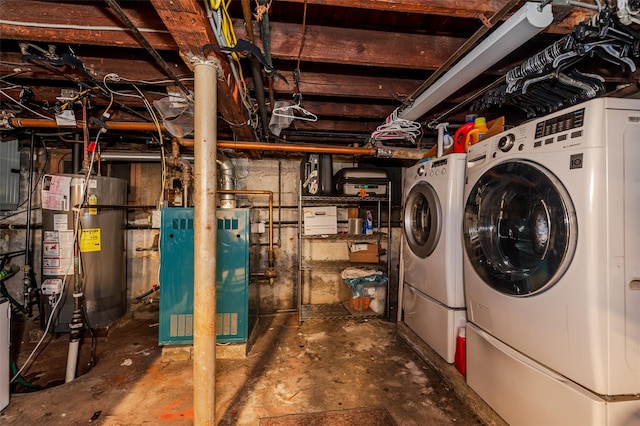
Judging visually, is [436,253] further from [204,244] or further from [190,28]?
[190,28]

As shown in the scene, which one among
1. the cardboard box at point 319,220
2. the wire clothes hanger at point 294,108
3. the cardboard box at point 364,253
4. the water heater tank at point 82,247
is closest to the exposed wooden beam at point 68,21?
the wire clothes hanger at point 294,108

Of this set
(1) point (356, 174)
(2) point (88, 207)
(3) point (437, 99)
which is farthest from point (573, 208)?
(2) point (88, 207)

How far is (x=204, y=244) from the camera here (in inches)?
52.7

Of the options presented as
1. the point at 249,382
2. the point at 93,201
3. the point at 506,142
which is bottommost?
the point at 249,382

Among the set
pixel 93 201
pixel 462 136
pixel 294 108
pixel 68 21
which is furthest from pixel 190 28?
pixel 93 201

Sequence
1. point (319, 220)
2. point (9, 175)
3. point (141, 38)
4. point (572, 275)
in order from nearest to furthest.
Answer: point (572, 275)
point (141, 38)
point (9, 175)
point (319, 220)

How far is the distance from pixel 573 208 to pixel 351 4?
4.05 ft

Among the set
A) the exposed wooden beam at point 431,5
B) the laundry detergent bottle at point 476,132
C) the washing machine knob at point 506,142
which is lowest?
the washing machine knob at point 506,142

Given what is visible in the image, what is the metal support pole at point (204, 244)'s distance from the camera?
1341mm

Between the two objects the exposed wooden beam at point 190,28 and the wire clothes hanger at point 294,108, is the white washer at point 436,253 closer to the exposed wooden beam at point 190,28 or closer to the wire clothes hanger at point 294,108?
the wire clothes hanger at point 294,108

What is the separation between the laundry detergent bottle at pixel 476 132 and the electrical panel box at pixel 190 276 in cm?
182

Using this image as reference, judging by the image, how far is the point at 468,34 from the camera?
5.04 ft

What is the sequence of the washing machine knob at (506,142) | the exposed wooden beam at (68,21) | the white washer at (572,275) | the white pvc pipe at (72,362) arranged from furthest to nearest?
the white pvc pipe at (72,362)
the washing machine knob at (506,142)
the exposed wooden beam at (68,21)
the white washer at (572,275)

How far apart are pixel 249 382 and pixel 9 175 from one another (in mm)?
3265
